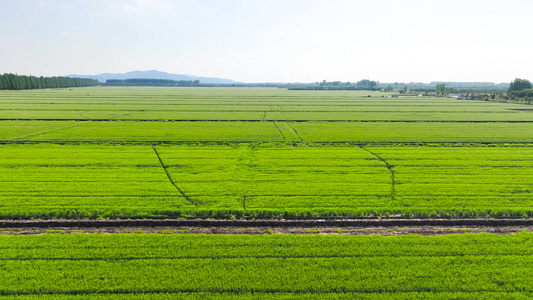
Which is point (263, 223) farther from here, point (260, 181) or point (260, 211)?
point (260, 181)

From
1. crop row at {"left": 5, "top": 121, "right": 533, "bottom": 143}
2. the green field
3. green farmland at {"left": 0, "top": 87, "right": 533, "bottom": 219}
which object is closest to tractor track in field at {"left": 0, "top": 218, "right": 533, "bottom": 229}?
green farmland at {"left": 0, "top": 87, "right": 533, "bottom": 219}

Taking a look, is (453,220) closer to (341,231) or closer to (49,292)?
(341,231)

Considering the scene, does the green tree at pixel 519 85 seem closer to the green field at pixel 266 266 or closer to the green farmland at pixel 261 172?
the green farmland at pixel 261 172

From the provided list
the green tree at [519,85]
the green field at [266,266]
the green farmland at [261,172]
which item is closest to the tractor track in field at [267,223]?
the green farmland at [261,172]

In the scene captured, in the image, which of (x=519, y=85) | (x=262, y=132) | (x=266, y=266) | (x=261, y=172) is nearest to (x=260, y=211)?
(x=266, y=266)

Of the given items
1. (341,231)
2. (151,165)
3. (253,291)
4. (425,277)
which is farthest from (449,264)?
(151,165)

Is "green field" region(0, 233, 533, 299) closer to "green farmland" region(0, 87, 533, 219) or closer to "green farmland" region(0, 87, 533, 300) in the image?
"green farmland" region(0, 87, 533, 300)

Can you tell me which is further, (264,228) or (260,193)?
(260,193)
